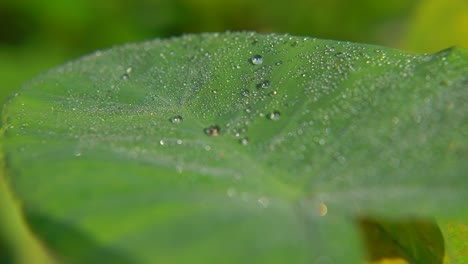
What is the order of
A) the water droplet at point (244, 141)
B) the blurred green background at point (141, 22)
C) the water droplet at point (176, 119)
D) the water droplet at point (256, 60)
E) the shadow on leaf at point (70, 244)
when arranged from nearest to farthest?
1. the shadow on leaf at point (70, 244)
2. the water droplet at point (244, 141)
3. the water droplet at point (176, 119)
4. the water droplet at point (256, 60)
5. the blurred green background at point (141, 22)

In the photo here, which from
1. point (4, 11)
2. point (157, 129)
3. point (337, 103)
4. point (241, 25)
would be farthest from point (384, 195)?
point (4, 11)

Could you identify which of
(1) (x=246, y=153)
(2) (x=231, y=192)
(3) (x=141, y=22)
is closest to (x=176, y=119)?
(1) (x=246, y=153)

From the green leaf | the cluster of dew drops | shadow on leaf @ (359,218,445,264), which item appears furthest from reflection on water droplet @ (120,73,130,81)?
shadow on leaf @ (359,218,445,264)

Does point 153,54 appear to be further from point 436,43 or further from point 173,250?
point 436,43

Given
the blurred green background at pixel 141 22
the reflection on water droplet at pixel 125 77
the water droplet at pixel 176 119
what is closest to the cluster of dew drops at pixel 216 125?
the water droplet at pixel 176 119

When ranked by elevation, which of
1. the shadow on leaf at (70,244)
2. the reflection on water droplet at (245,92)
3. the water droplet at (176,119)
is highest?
the reflection on water droplet at (245,92)

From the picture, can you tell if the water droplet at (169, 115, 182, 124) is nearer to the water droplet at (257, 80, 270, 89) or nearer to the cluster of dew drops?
the cluster of dew drops

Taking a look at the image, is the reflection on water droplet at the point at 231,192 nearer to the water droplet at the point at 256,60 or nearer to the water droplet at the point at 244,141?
the water droplet at the point at 244,141
